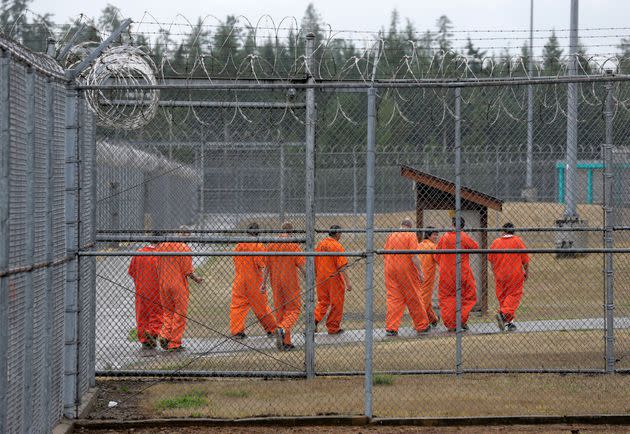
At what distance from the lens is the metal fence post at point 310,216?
9.79m

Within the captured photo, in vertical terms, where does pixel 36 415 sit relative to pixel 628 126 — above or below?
below

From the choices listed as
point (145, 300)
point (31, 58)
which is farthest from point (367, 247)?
point (145, 300)

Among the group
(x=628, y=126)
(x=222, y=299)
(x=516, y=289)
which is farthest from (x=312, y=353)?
(x=628, y=126)

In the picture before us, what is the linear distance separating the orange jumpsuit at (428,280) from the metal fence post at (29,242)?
832 cm

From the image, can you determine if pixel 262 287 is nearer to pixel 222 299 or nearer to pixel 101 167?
pixel 222 299

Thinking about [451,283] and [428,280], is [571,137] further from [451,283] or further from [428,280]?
[428,280]

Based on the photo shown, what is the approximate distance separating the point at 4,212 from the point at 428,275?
10.2m

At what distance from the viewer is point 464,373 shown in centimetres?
1005

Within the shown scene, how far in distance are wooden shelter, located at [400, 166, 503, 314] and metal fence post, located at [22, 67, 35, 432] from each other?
27.0ft

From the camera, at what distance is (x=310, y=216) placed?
9.97 meters

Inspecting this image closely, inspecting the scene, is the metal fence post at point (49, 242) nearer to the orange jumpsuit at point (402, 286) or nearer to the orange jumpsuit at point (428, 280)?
the orange jumpsuit at point (402, 286)

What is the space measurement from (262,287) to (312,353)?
193 centimetres

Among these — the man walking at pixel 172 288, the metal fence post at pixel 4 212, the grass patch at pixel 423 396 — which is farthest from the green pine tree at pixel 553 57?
the metal fence post at pixel 4 212

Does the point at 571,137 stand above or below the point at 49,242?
above
